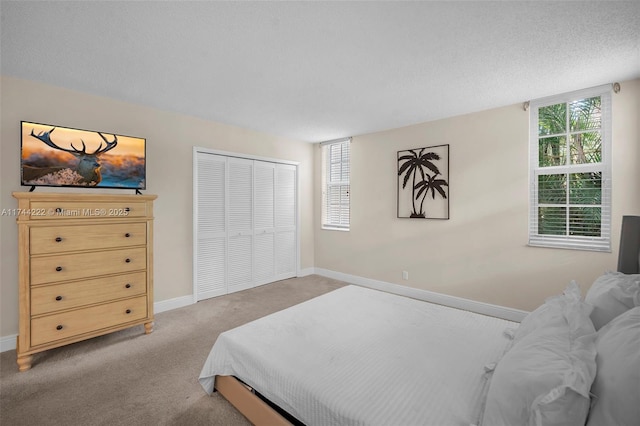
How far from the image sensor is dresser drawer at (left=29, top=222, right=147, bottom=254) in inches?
95.2

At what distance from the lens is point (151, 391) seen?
2.09 metres

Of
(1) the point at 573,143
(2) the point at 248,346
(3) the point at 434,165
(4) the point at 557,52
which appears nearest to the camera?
(2) the point at 248,346

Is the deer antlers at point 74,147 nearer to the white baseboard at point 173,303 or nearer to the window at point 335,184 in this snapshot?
the white baseboard at point 173,303

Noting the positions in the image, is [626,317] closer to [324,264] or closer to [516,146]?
[516,146]

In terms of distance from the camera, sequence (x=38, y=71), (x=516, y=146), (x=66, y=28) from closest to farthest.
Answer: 1. (x=66, y=28)
2. (x=38, y=71)
3. (x=516, y=146)

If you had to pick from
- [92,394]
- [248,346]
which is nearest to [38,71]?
[92,394]

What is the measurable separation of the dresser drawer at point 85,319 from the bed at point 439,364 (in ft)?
4.69

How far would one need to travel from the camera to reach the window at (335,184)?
515 cm

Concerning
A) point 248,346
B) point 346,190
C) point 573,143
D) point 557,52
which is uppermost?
point 557,52

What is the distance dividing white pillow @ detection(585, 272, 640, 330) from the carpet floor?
202 cm

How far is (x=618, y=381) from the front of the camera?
0.84 meters

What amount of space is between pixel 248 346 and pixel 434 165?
3.35 meters

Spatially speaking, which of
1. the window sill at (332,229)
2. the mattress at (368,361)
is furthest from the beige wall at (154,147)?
the mattress at (368,361)

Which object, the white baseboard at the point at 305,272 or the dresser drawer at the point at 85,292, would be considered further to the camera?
the white baseboard at the point at 305,272
